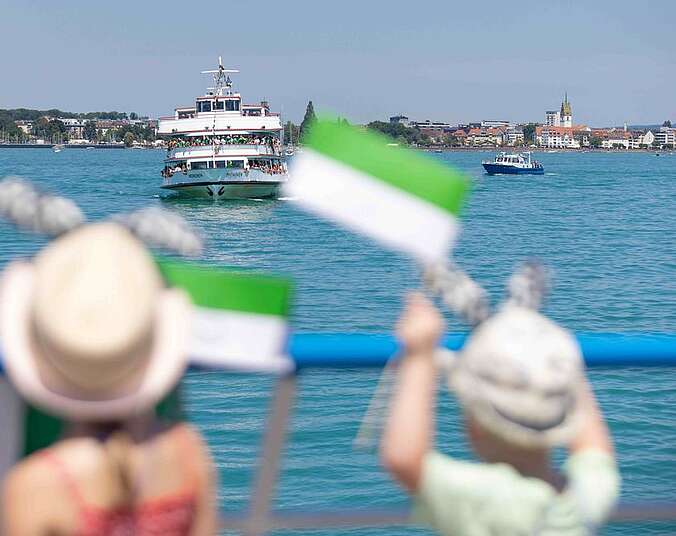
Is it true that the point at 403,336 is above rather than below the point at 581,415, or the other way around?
above

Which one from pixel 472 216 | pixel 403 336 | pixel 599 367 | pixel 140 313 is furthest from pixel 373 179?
pixel 472 216

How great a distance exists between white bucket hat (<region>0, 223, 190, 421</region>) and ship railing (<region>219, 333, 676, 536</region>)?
22.8 inches

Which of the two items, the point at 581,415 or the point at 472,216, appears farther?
the point at 472,216

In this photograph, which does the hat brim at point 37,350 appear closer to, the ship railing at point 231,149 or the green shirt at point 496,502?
the green shirt at point 496,502

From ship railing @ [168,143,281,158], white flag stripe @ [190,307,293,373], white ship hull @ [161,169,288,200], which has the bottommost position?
white ship hull @ [161,169,288,200]

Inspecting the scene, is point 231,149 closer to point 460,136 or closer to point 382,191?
point 382,191

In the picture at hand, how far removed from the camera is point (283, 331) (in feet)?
6.15

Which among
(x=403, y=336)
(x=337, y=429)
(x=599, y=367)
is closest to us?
(x=403, y=336)

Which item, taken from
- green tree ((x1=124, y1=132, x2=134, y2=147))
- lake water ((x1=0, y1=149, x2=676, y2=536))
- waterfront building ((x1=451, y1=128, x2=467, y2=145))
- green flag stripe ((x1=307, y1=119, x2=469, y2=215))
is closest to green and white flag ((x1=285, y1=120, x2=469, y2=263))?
green flag stripe ((x1=307, y1=119, x2=469, y2=215))

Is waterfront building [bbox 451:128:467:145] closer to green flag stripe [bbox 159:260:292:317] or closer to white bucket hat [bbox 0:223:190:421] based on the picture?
green flag stripe [bbox 159:260:292:317]

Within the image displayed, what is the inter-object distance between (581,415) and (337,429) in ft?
24.3

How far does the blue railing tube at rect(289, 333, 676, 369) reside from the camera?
2152 mm

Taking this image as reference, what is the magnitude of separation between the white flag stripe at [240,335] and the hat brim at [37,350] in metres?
0.25

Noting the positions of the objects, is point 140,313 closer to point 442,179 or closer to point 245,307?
point 245,307
